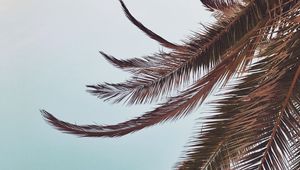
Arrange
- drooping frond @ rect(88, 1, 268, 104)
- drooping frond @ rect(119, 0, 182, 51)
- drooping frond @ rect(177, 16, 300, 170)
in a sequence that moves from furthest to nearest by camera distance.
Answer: drooping frond @ rect(119, 0, 182, 51) < drooping frond @ rect(88, 1, 268, 104) < drooping frond @ rect(177, 16, 300, 170)

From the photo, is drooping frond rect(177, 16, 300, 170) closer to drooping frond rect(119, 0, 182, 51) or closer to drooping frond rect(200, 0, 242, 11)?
drooping frond rect(200, 0, 242, 11)

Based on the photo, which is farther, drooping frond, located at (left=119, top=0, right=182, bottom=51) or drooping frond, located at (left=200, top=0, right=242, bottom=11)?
drooping frond, located at (left=119, top=0, right=182, bottom=51)

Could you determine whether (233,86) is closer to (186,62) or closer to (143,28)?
(186,62)

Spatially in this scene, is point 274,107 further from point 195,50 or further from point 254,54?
A: point 195,50

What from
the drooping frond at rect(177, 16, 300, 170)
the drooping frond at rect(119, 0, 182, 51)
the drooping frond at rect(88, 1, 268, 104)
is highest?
the drooping frond at rect(119, 0, 182, 51)

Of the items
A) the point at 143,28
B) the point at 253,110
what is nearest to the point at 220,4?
the point at 143,28

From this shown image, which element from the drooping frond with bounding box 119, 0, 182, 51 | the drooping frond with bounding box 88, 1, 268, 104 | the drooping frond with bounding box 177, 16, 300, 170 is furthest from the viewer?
the drooping frond with bounding box 119, 0, 182, 51

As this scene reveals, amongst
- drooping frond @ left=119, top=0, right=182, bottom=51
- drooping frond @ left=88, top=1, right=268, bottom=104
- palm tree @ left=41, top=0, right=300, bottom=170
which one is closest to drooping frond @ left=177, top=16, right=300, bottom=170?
palm tree @ left=41, top=0, right=300, bottom=170

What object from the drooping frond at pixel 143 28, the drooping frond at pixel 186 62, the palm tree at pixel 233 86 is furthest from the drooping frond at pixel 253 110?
the drooping frond at pixel 143 28
